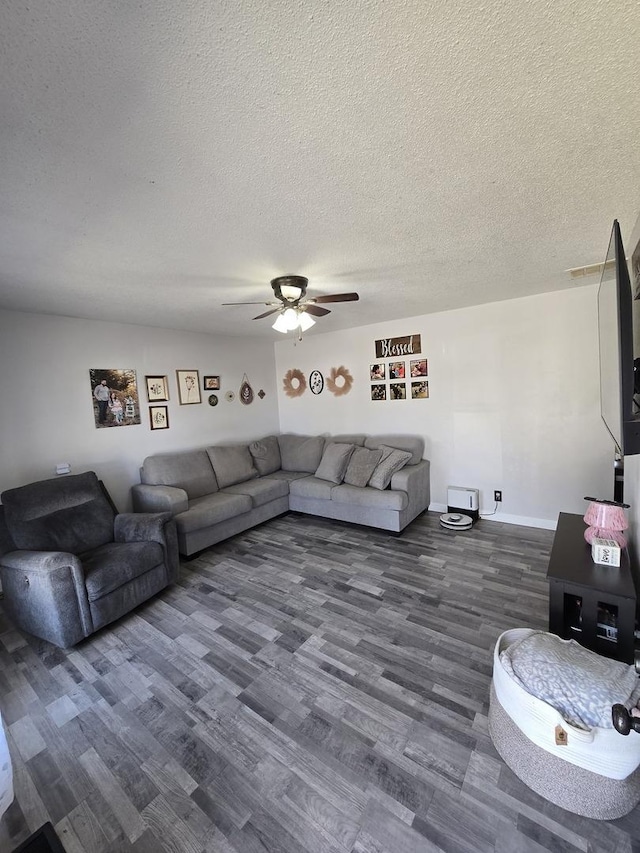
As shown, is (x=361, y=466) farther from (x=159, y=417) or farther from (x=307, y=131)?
(x=307, y=131)

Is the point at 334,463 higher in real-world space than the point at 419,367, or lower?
lower

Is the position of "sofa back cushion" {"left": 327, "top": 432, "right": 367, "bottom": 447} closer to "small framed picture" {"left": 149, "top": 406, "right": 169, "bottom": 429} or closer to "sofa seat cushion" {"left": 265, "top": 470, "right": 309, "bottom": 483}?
"sofa seat cushion" {"left": 265, "top": 470, "right": 309, "bottom": 483}

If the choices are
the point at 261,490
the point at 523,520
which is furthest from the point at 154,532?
the point at 523,520

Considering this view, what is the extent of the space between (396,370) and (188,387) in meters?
2.63

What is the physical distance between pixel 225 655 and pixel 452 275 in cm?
309

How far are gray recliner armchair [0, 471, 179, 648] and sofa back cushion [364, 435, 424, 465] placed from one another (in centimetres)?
252

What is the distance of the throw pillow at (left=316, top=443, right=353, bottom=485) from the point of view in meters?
4.10

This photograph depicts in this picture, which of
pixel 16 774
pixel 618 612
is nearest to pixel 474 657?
Answer: pixel 618 612

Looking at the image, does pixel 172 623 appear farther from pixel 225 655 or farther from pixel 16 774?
pixel 16 774

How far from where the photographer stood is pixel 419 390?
4.13 metres

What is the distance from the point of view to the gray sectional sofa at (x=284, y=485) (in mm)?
3385

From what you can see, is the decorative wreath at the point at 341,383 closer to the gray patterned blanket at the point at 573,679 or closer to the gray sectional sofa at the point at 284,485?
the gray sectional sofa at the point at 284,485

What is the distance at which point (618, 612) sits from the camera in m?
1.56

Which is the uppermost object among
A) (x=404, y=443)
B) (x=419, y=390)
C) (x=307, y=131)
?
(x=307, y=131)
